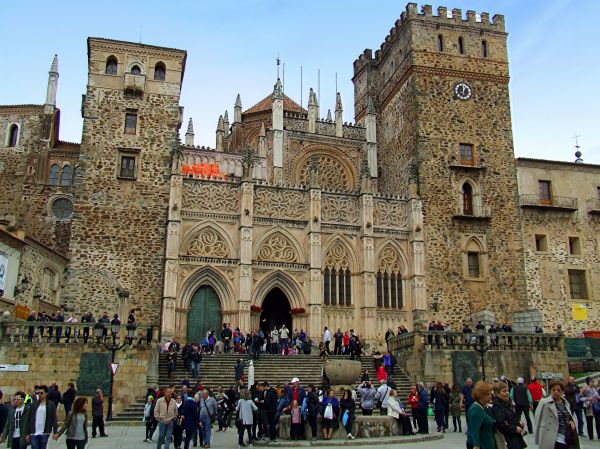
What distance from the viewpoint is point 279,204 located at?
118ft

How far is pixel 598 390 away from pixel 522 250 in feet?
74.5

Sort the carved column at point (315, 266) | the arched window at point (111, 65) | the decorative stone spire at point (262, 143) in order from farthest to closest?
the decorative stone spire at point (262, 143)
the arched window at point (111, 65)
the carved column at point (315, 266)

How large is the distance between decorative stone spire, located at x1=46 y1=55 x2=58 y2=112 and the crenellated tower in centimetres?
2371

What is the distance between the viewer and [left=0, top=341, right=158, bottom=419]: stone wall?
80.0 ft

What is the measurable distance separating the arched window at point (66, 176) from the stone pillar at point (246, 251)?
16.2 metres

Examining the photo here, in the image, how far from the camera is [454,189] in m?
39.3

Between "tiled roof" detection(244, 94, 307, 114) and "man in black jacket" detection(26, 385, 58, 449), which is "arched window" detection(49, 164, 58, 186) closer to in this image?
"tiled roof" detection(244, 94, 307, 114)

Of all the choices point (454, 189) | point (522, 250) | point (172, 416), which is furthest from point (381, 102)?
point (172, 416)

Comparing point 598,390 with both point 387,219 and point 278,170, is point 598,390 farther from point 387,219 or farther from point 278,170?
point 278,170

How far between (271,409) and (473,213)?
2513 centimetres

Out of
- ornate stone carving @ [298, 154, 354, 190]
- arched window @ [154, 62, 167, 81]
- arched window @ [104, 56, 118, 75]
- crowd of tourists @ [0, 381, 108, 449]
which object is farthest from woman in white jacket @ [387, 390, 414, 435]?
ornate stone carving @ [298, 154, 354, 190]

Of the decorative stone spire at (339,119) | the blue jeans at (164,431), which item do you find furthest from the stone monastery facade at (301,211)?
the blue jeans at (164,431)

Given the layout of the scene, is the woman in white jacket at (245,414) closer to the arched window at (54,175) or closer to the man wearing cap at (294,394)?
the man wearing cap at (294,394)

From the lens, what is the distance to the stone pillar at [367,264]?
35.0 metres
